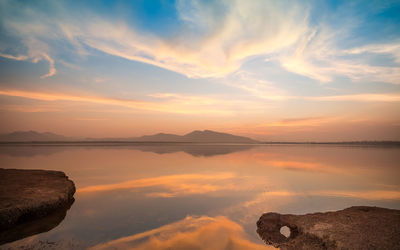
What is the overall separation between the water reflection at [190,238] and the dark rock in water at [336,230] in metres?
0.87

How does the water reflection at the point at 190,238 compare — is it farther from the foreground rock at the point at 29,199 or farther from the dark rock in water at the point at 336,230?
the foreground rock at the point at 29,199

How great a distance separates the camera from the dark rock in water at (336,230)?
5930 mm

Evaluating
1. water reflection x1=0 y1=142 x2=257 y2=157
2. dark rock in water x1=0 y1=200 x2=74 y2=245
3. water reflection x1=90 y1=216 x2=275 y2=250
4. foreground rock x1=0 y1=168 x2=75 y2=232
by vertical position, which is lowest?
water reflection x1=0 y1=142 x2=257 y2=157

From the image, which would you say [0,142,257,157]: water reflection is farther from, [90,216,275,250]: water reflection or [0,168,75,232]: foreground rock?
[90,216,275,250]: water reflection

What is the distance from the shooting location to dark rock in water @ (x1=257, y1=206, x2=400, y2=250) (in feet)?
19.5

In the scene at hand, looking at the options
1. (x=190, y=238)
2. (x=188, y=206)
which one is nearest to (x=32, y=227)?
(x=190, y=238)

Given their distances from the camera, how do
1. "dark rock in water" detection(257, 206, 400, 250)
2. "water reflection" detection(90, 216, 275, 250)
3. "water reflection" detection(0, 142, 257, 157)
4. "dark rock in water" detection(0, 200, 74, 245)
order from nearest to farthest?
"dark rock in water" detection(257, 206, 400, 250), "water reflection" detection(90, 216, 275, 250), "dark rock in water" detection(0, 200, 74, 245), "water reflection" detection(0, 142, 257, 157)

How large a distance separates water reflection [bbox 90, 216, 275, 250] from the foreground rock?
407 centimetres

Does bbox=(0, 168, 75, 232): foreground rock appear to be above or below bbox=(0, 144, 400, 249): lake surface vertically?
above

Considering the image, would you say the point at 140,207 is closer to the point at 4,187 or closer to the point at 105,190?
the point at 105,190

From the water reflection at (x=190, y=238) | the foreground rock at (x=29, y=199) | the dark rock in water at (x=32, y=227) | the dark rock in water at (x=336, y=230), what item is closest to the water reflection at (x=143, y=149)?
A: the foreground rock at (x=29, y=199)

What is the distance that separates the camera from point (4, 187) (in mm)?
10609

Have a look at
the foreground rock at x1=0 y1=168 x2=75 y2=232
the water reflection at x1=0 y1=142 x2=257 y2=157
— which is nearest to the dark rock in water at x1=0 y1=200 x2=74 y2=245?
the foreground rock at x1=0 y1=168 x2=75 y2=232

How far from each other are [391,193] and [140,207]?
15295mm
